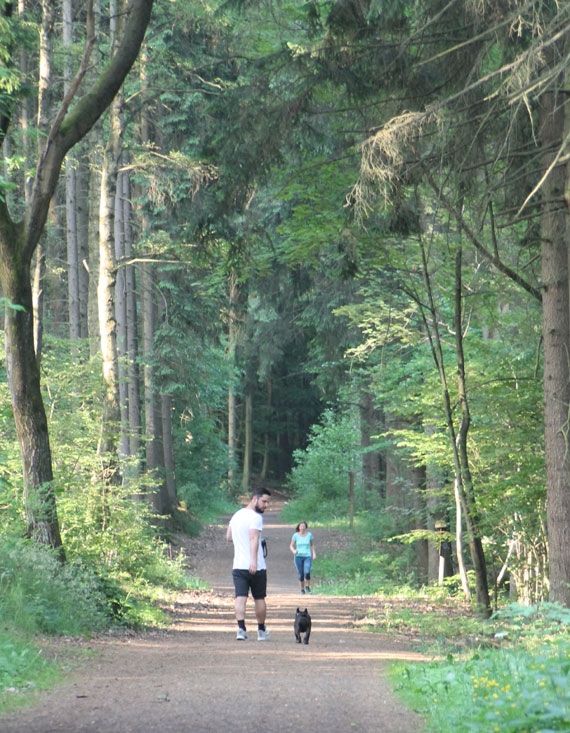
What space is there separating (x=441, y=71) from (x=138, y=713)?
8.68m

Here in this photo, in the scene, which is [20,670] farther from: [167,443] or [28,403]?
[167,443]

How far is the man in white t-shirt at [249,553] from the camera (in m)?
9.70

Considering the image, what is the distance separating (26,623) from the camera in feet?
27.3

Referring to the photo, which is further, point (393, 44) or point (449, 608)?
Result: point (449, 608)

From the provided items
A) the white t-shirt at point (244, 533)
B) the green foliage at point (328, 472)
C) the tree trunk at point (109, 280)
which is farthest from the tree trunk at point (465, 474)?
the green foliage at point (328, 472)

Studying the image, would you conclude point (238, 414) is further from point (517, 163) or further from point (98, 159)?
point (517, 163)

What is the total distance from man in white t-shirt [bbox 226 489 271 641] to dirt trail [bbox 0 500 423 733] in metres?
0.53

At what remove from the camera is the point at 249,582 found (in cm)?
991

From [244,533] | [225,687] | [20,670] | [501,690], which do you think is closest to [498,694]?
[501,690]

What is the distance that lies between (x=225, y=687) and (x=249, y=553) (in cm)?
341

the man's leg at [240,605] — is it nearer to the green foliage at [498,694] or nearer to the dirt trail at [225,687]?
the dirt trail at [225,687]

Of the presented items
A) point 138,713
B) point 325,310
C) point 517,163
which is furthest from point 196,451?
point 138,713

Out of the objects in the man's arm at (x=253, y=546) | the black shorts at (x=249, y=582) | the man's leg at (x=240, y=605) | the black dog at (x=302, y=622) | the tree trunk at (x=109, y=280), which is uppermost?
the tree trunk at (x=109, y=280)

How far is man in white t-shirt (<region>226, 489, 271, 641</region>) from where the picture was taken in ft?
31.8
